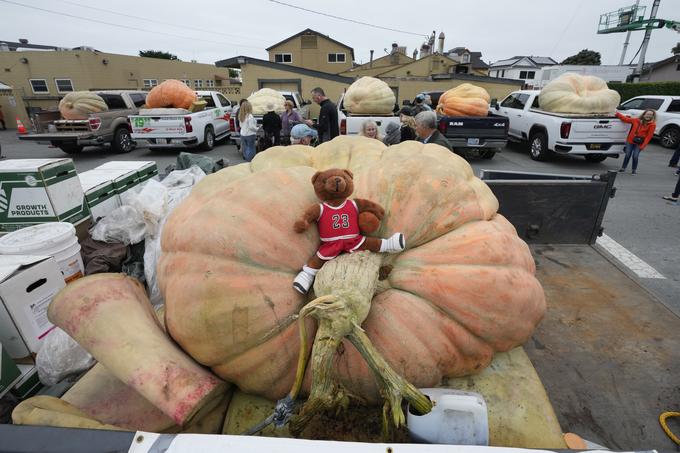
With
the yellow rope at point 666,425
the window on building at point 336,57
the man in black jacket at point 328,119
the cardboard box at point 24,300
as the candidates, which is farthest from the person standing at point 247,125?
the window on building at point 336,57

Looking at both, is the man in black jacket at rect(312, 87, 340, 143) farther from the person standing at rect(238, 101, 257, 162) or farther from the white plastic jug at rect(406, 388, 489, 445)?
the white plastic jug at rect(406, 388, 489, 445)

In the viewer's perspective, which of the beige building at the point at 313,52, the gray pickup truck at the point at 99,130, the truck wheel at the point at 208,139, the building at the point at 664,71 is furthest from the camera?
the building at the point at 664,71

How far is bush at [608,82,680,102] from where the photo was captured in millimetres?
19975

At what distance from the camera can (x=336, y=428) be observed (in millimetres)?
1434

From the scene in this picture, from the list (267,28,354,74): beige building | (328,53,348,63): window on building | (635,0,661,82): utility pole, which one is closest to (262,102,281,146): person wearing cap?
(267,28,354,74): beige building

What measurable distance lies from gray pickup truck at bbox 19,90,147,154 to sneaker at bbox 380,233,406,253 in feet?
39.7

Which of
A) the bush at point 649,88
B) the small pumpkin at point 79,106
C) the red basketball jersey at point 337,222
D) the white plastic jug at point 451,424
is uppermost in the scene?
the bush at point 649,88

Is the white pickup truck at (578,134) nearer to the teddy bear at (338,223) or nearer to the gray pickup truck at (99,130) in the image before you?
the teddy bear at (338,223)

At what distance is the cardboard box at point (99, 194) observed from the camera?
357 centimetres

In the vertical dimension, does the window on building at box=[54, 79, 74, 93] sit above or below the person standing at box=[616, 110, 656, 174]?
above

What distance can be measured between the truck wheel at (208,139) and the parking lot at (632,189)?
0.67ft

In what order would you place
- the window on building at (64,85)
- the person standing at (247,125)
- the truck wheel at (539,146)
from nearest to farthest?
1. the person standing at (247,125)
2. the truck wheel at (539,146)
3. the window on building at (64,85)

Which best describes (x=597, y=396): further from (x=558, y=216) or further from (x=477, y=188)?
(x=558, y=216)

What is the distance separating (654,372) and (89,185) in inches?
185
